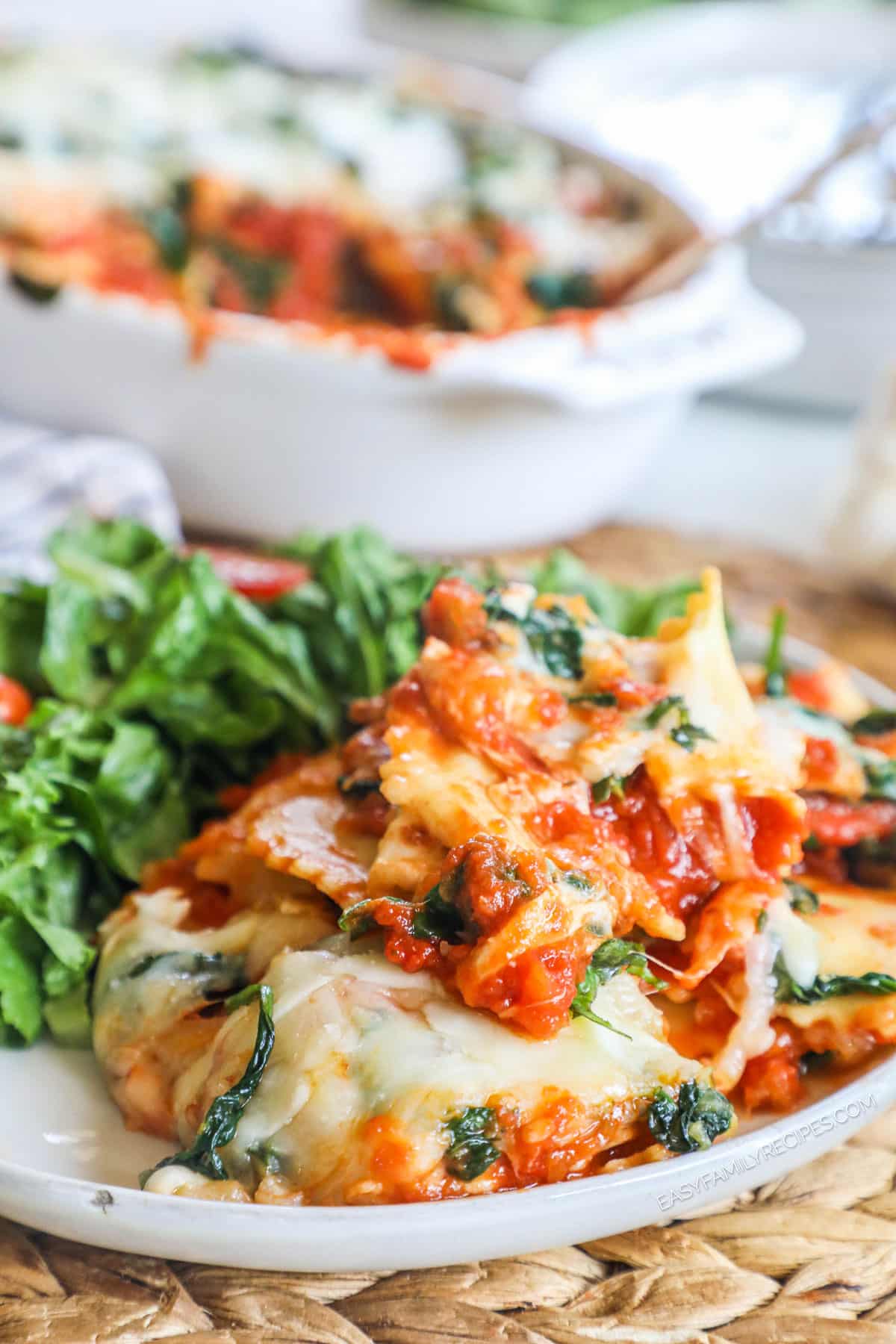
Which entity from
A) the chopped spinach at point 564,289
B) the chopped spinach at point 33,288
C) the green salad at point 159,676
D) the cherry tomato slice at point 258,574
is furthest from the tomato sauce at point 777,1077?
the chopped spinach at point 564,289

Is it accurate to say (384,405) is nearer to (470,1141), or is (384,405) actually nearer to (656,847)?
(656,847)

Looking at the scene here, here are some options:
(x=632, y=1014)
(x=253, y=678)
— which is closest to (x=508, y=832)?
(x=632, y=1014)

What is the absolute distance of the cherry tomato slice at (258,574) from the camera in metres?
2.83

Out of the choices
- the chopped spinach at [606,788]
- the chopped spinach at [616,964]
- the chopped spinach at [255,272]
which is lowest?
the chopped spinach at [255,272]

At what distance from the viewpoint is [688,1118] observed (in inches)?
65.6

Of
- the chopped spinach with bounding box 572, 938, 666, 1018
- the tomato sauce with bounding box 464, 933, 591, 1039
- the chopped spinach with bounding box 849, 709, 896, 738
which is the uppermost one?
the tomato sauce with bounding box 464, 933, 591, 1039

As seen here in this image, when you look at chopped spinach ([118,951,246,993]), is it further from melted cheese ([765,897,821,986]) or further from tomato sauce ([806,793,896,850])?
tomato sauce ([806,793,896,850])

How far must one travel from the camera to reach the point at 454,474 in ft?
12.5

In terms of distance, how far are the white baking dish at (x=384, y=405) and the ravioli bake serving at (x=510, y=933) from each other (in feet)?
5.13

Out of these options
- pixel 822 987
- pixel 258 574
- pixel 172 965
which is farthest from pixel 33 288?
pixel 822 987

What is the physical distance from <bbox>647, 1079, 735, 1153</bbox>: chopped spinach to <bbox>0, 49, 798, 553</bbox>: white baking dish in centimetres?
220

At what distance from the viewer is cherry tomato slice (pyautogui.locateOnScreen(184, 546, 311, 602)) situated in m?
2.83

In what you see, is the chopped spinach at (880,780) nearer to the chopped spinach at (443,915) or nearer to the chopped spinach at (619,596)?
the chopped spinach at (619,596)

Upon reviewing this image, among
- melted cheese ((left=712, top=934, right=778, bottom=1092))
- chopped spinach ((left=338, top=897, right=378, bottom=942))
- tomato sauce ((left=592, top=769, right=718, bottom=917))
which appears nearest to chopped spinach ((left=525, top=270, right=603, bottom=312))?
tomato sauce ((left=592, top=769, right=718, bottom=917))
